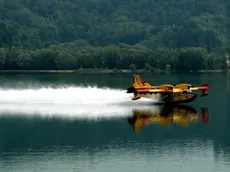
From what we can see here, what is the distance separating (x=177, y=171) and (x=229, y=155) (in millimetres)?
7501

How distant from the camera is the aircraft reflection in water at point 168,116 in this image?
226 feet

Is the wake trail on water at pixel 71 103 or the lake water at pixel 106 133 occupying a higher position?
the wake trail on water at pixel 71 103

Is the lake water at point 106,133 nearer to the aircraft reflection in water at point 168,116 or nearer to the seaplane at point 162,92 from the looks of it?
the aircraft reflection in water at point 168,116

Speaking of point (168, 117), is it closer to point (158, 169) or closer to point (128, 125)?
point (128, 125)

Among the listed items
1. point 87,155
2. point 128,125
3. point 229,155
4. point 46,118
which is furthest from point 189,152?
point 46,118

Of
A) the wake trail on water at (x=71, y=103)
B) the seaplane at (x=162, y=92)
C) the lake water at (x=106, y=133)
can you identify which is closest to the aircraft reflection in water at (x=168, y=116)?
the lake water at (x=106, y=133)

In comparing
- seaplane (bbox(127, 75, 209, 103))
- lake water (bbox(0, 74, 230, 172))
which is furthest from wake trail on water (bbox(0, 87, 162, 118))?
seaplane (bbox(127, 75, 209, 103))

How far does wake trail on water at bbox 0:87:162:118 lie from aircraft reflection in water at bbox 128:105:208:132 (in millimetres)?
1954

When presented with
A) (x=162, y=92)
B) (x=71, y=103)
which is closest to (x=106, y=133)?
(x=162, y=92)

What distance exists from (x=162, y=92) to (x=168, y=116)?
27.3 ft

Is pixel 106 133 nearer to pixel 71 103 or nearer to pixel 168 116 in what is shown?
pixel 168 116

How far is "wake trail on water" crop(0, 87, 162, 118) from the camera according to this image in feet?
247

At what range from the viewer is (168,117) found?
7244cm

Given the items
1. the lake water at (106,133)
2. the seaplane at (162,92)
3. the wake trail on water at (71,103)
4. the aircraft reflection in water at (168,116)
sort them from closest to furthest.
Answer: the lake water at (106,133) → the aircraft reflection in water at (168,116) → the wake trail on water at (71,103) → the seaplane at (162,92)
